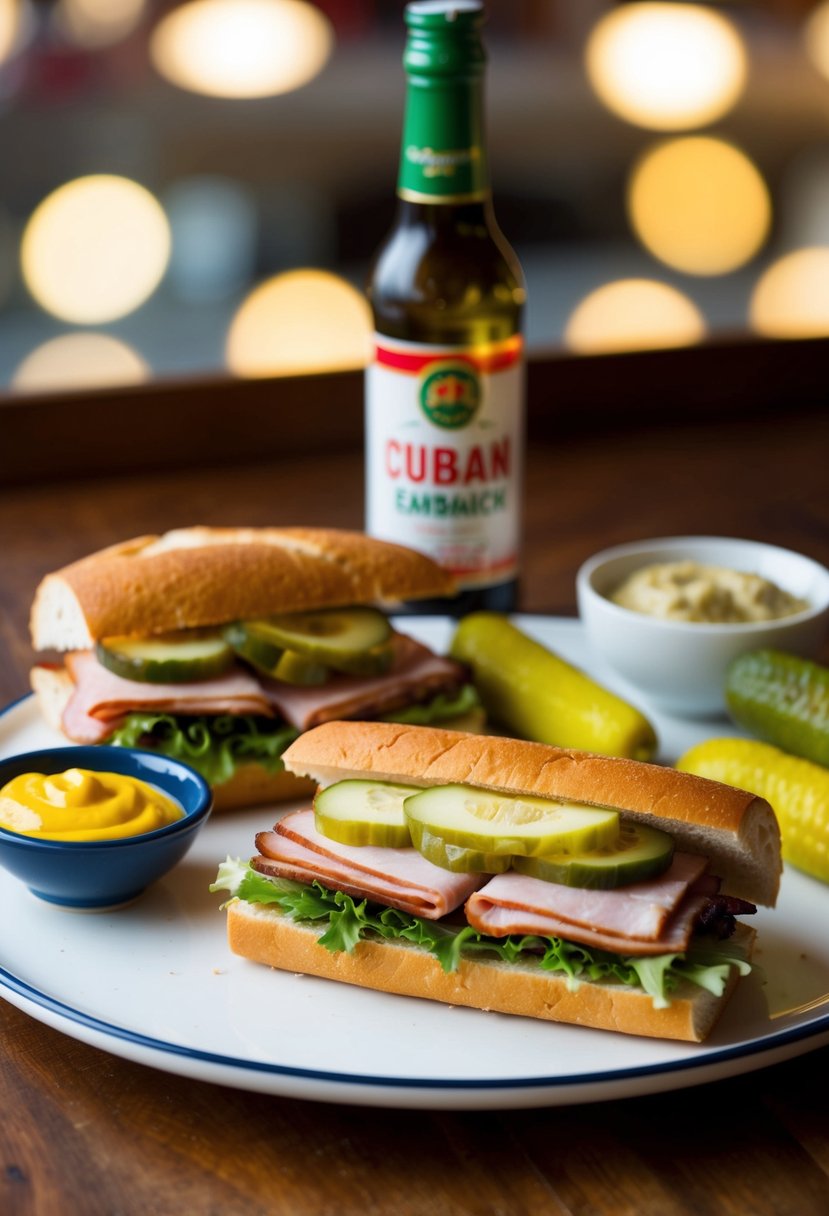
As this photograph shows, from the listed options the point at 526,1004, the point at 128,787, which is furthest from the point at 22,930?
the point at 526,1004

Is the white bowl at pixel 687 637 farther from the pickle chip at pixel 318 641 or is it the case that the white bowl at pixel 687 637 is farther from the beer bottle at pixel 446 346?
the pickle chip at pixel 318 641

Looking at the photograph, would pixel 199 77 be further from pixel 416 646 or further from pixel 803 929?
pixel 803 929

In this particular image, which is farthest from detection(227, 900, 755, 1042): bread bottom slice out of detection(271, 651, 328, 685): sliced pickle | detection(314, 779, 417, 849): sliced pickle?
detection(271, 651, 328, 685): sliced pickle

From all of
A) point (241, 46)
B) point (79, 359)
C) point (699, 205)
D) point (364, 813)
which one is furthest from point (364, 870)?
point (699, 205)

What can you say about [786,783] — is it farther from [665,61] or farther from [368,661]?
[665,61]

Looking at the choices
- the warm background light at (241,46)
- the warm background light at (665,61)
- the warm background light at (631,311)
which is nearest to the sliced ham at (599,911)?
the warm background light at (631,311)
